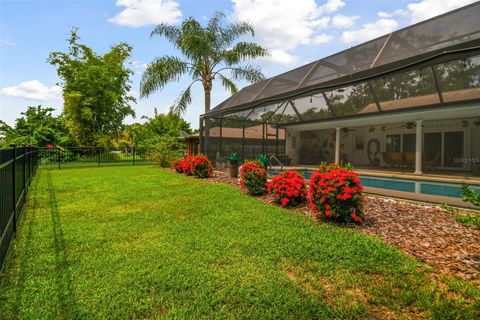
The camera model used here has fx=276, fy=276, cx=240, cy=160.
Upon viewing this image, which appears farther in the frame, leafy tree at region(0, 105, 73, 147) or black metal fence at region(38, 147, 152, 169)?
leafy tree at region(0, 105, 73, 147)

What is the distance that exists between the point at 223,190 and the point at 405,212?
186 inches

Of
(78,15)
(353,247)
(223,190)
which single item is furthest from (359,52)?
(78,15)

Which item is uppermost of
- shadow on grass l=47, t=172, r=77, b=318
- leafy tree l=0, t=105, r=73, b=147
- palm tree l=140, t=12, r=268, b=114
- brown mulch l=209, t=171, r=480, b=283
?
palm tree l=140, t=12, r=268, b=114

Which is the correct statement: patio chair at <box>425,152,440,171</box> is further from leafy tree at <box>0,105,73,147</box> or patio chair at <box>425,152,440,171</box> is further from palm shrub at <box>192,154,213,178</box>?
leafy tree at <box>0,105,73,147</box>

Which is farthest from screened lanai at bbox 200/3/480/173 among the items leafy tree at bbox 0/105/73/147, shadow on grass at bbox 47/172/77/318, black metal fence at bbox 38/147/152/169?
leafy tree at bbox 0/105/73/147

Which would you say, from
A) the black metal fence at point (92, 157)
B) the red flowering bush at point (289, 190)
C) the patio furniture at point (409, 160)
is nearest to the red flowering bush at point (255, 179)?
the red flowering bush at point (289, 190)

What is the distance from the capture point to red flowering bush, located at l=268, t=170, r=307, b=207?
244 inches

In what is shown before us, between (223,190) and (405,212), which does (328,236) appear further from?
(223,190)

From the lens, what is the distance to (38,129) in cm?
2450

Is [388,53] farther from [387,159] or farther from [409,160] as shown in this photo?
[387,159]

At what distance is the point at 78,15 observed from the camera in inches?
320

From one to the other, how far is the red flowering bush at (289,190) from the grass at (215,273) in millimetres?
944

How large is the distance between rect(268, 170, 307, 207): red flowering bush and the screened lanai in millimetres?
2992

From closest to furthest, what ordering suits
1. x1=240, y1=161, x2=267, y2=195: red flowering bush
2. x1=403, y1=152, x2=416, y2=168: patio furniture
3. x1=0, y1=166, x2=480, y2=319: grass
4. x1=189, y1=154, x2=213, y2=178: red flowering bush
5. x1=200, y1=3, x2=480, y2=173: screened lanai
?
1. x1=0, y1=166, x2=480, y2=319: grass
2. x1=200, y1=3, x2=480, y2=173: screened lanai
3. x1=240, y1=161, x2=267, y2=195: red flowering bush
4. x1=189, y1=154, x2=213, y2=178: red flowering bush
5. x1=403, y1=152, x2=416, y2=168: patio furniture
